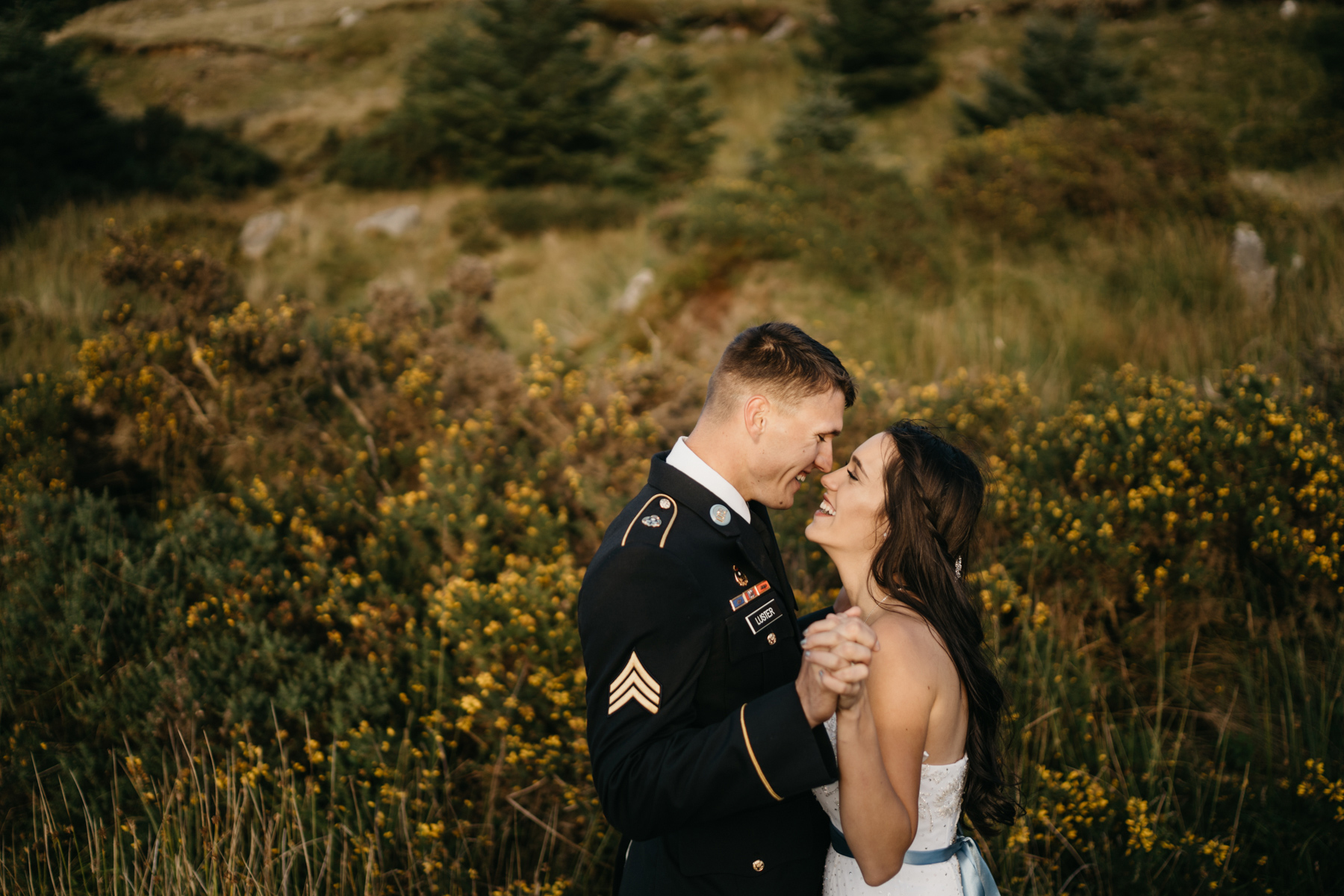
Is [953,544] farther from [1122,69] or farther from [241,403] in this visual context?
[1122,69]

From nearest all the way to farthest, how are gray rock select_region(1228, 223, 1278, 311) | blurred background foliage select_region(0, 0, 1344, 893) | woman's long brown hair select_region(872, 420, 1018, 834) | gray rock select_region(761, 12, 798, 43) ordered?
1. woman's long brown hair select_region(872, 420, 1018, 834)
2. blurred background foliage select_region(0, 0, 1344, 893)
3. gray rock select_region(1228, 223, 1278, 311)
4. gray rock select_region(761, 12, 798, 43)

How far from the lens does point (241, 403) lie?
21.9ft

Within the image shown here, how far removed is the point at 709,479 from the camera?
7.00 ft

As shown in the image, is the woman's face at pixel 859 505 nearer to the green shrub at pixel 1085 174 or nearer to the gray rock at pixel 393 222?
the green shrub at pixel 1085 174

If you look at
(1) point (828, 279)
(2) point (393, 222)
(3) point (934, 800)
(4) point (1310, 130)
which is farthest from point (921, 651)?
(4) point (1310, 130)

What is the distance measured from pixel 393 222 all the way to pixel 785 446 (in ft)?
42.9

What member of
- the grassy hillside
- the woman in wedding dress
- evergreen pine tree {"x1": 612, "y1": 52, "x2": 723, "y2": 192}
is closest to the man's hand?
the woman in wedding dress

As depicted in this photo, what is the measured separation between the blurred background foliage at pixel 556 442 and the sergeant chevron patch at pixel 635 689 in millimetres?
1909

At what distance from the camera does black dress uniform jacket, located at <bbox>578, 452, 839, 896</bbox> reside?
1.58 metres

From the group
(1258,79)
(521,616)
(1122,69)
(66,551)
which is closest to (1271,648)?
(521,616)

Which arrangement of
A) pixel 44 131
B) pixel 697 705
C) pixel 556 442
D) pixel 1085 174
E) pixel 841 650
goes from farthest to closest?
pixel 44 131, pixel 1085 174, pixel 556 442, pixel 697 705, pixel 841 650

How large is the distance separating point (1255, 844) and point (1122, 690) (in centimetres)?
93

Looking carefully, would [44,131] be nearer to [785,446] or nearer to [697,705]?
[785,446]

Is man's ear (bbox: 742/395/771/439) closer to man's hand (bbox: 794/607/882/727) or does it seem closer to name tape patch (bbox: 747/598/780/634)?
name tape patch (bbox: 747/598/780/634)
